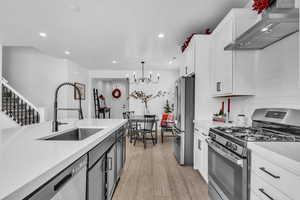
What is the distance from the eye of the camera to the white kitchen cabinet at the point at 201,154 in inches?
91.8

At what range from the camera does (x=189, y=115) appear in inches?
119

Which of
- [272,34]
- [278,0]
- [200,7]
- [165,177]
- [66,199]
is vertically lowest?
[165,177]

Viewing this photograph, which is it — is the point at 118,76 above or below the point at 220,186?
above

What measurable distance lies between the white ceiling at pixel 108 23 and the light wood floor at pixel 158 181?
2.63 meters

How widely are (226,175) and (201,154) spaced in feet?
3.45

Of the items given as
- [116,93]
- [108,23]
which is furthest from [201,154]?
[116,93]

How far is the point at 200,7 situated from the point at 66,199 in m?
2.78

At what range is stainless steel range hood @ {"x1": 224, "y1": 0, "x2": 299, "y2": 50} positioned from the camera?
131 cm

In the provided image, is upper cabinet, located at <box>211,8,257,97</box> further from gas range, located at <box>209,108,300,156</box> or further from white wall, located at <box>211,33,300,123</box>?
gas range, located at <box>209,108,300,156</box>

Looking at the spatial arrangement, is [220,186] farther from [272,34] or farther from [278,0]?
[278,0]

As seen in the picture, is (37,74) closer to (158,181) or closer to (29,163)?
(158,181)

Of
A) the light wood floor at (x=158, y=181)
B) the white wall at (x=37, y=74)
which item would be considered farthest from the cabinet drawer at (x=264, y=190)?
the white wall at (x=37, y=74)

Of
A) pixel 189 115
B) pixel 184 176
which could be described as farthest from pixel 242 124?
pixel 184 176

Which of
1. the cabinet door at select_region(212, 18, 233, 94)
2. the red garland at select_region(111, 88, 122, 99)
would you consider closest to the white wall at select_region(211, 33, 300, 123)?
the cabinet door at select_region(212, 18, 233, 94)
